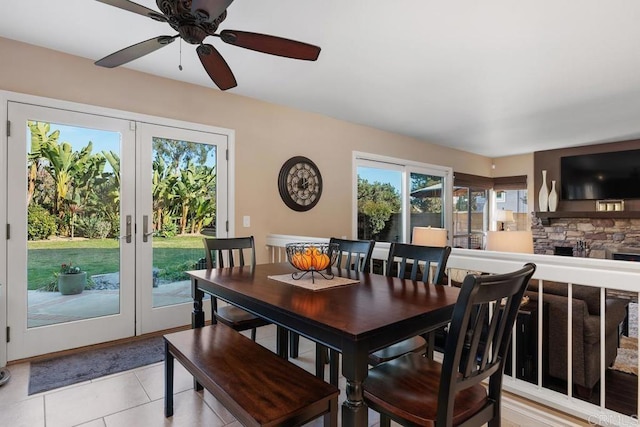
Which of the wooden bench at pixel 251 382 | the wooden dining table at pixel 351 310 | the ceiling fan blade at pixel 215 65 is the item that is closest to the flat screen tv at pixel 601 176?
the wooden dining table at pixel 351 310

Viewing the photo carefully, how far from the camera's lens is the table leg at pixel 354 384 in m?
1.25

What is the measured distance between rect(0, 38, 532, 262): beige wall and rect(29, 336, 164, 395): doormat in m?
1.50

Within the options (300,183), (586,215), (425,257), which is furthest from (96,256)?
(586,215)

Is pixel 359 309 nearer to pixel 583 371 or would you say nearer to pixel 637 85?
pixel 583 371

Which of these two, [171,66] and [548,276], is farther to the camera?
[171,66]

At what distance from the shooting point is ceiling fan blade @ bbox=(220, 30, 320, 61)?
183 centimetres

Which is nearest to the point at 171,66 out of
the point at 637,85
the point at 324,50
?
the point at 324,50

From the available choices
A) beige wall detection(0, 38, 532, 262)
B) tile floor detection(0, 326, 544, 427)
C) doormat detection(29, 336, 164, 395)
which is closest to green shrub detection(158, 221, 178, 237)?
beige wall detection(0, 38, 532, 262)

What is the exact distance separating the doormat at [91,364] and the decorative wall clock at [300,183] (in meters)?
2.12

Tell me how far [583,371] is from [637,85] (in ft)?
9.92

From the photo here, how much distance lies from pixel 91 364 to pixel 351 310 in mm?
2395

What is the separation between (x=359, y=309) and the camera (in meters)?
1.50

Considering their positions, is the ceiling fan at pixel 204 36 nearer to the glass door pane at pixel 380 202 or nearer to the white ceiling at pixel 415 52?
the white ceiling at pixel 415 52

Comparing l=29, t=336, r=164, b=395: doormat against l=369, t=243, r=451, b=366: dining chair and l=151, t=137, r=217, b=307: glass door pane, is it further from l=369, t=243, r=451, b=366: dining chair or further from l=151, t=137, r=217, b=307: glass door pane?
l=369, t=243, r=451, b=366: dining chair
